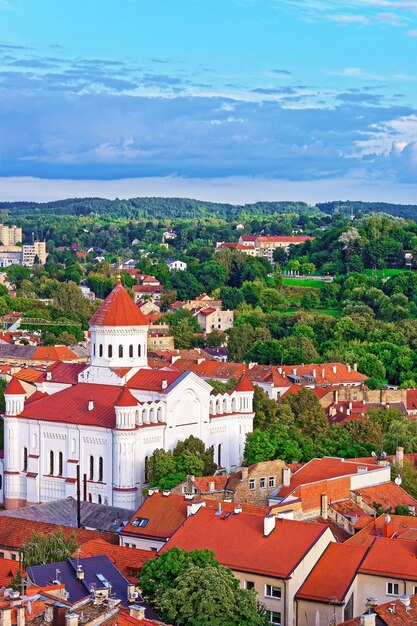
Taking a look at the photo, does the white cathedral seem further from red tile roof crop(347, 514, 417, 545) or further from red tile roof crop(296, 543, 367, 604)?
red tile roof crop(296, 543, 367, 604)

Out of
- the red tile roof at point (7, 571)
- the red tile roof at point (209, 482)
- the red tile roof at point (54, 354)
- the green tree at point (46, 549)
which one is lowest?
the red tile roof at point (54, 354)

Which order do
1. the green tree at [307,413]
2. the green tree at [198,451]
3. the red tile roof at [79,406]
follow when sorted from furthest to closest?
the green tree at [307,413], the red tile roof at [79,406], the green tree at [198,451]

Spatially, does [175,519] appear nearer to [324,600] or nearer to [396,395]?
[324,600]

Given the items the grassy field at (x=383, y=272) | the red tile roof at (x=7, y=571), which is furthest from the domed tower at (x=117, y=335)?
the grassy field at (x=383, y=272)

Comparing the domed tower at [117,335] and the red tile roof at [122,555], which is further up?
the domed tower at [117,335]

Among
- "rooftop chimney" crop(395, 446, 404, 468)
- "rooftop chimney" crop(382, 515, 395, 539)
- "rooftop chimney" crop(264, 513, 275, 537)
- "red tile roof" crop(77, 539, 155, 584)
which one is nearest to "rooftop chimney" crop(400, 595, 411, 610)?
"rooftop chimney" crop(264, 513, 275, 537)

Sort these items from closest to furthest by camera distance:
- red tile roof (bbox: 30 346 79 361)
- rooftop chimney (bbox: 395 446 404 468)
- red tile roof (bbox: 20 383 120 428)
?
1. rooftop chimney (bbox: 395 446 404 468)
2. red tile roof (bbox: 20 383 120 428)
3. red tile roof (bbox: 30 346 79 361)

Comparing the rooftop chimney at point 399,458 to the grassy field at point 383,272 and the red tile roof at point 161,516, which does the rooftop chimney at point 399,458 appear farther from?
the grassy field at point 383,272
